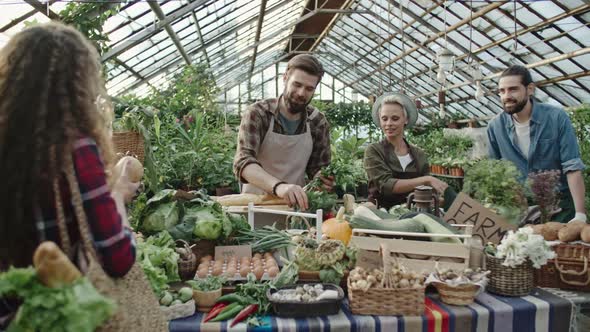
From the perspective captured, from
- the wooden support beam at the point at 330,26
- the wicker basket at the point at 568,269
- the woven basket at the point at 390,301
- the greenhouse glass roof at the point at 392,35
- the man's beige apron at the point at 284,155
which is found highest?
the wooden support beam at the point at 330,26

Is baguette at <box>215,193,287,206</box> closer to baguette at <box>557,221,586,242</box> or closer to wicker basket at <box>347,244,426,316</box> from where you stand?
wicker basket at <box>347,244,426,316</box>

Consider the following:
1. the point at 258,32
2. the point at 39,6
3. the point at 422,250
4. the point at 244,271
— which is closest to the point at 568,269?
the point at 422,250

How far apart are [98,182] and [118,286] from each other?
0.23 meters

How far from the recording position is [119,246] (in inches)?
43.1

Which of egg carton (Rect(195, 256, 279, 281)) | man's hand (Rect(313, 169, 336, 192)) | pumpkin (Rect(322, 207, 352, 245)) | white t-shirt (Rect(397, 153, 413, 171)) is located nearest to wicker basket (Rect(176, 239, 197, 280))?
egg carton (Rect(195, 256, 279, 281))

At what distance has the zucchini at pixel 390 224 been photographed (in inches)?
76.2

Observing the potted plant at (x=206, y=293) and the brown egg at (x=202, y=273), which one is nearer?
the potted plant at (x=206, y=293)

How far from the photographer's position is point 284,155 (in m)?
2.99

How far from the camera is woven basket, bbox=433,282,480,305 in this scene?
166 cm

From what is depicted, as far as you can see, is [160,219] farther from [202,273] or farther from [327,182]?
[327,182]

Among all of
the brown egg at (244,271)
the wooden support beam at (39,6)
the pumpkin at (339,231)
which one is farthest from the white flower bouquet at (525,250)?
the wooden support beam at (39,6)

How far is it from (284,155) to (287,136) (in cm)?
12

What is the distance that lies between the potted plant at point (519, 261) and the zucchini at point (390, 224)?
306 millimetres

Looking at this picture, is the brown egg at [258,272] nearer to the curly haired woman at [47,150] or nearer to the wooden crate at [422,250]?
the wooden crate at [422,250]
